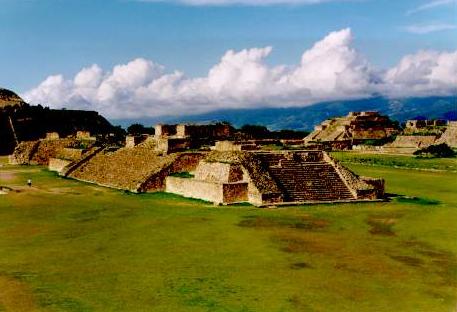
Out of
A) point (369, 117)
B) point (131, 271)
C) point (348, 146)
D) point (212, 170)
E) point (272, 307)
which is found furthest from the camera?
point (369, 117)

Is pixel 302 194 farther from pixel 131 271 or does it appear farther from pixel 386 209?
pixel 131 271

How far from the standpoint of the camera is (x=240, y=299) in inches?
504

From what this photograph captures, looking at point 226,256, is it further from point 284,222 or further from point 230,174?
point 230,174

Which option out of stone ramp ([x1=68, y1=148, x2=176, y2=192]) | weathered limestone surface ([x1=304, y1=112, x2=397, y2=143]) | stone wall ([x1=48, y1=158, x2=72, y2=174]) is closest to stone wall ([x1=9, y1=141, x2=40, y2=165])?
stone wall ([x1=48, y1=158, x2=72, y2=174])

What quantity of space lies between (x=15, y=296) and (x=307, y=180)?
57.7ft

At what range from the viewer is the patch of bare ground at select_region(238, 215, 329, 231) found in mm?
21234

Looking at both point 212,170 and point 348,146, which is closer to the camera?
point 212,170

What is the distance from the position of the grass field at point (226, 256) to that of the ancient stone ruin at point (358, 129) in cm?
4411

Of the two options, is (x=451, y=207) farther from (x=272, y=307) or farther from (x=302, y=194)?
(x=272, y=307)

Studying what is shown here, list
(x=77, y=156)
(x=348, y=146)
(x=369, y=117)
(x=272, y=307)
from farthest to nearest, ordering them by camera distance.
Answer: (x=369, y=117) → (x=348, y=146) → (x=77, y=156) → (x=272, y=307)

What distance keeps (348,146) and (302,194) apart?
40.8 meters

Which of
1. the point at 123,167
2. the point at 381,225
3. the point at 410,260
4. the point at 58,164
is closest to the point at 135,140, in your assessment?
the point at 123,167

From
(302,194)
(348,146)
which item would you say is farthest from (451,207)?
(348,146)

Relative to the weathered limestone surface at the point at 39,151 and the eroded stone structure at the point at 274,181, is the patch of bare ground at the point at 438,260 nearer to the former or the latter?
the eroded stone structure at the point at 274,181
